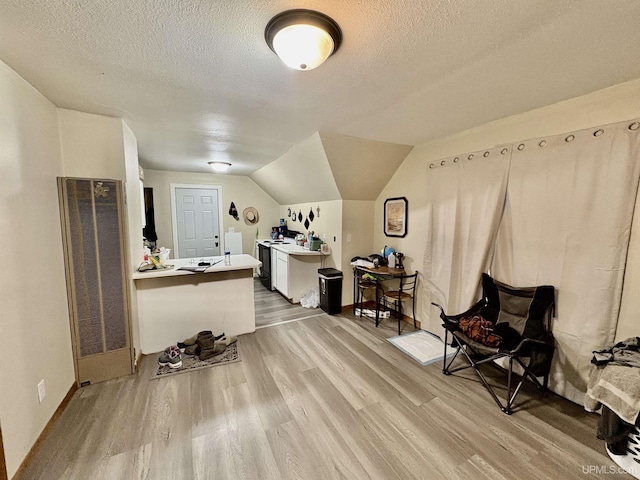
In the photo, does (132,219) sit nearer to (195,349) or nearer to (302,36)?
(195,349)

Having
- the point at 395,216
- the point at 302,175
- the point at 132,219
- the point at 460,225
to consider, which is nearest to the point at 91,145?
the point at 132,219

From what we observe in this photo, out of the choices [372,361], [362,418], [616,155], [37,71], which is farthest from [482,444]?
[37,71]

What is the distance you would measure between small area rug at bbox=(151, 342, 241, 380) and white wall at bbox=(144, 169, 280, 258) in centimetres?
310

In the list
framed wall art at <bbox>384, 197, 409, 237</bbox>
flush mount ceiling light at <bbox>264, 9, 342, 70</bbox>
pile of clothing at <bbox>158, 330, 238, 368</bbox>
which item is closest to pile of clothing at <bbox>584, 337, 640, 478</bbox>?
framed wall art at <bbox>384, 197, 409, 237</bbox>

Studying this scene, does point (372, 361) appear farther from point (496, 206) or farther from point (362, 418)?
point (496, 206)

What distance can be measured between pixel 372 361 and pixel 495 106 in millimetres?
2547

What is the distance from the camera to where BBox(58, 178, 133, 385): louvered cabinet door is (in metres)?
2.07

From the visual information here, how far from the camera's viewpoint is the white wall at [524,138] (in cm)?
171

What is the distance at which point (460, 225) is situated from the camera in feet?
8.98

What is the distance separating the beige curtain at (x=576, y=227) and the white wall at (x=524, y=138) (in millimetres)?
65

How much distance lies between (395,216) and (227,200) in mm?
3659

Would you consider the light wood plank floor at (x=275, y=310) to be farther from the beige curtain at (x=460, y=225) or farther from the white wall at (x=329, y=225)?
the beige curtain at (x=460, y=225)

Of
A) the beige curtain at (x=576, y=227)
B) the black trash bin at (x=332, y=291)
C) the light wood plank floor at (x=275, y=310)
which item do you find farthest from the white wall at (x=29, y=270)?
the beige curtain at (x=576, y=227)

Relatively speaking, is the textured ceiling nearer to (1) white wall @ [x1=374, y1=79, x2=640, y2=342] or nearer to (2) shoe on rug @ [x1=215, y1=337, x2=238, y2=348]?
(1) white wall @ [x1=374, y1=79, x2=640, y2=342]
